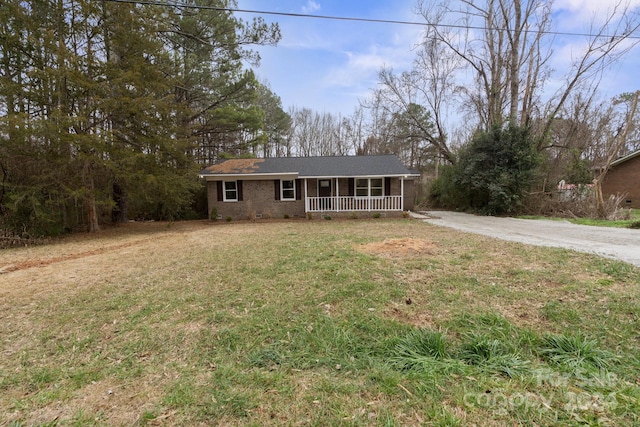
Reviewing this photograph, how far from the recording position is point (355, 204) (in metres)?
14.9

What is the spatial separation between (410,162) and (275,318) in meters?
29.8

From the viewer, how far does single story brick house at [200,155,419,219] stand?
579 inches

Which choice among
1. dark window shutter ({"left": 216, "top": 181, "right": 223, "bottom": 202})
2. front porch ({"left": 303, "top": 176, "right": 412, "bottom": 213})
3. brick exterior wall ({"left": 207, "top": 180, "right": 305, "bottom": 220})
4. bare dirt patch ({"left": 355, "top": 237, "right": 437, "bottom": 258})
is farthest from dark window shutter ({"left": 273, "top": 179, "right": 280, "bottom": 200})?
bare dirt patch ({"left": 355, "top": 237, "right": 437, "bottom": 258})

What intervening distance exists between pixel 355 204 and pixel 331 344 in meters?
12.5

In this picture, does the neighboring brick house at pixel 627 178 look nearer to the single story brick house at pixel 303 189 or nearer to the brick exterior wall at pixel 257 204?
the single story brick house at pixel 303 189

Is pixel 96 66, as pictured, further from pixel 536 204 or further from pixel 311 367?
pixel 536 204

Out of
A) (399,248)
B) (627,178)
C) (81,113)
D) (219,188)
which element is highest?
(81,113)

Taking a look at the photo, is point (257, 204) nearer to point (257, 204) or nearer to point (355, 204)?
point (257, 204)

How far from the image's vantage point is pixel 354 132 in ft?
101

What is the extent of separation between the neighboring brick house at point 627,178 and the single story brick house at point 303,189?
1616 centimetres

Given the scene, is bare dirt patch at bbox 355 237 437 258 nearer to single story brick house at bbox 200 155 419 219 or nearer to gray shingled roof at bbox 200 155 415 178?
single story brick house at bbox 200 155 419 219

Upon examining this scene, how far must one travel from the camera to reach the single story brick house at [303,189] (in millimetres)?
14703

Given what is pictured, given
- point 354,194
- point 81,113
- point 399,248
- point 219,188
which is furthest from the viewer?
point 354,194

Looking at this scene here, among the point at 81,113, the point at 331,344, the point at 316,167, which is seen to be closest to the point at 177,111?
the point at 81,113
